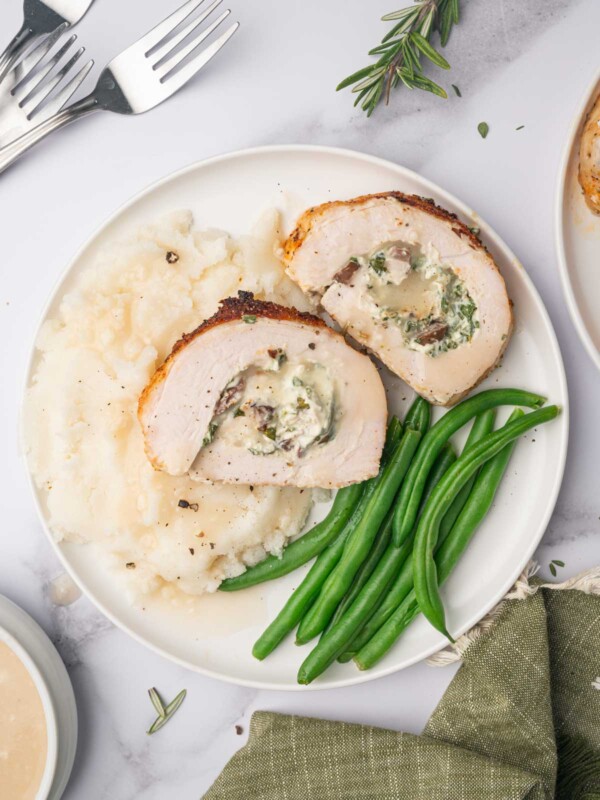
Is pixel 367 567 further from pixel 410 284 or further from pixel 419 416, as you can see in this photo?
pixel 410 284

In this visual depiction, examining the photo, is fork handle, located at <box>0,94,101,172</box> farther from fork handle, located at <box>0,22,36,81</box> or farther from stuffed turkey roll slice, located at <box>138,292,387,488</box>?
stuffed turkey roll slice, located at <box>138,292,387,488</box>

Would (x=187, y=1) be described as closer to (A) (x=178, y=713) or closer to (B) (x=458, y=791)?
(A) (x=178, y=713)

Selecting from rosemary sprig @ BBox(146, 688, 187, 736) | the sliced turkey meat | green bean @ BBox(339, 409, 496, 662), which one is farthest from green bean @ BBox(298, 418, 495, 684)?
the sliced turkey meat

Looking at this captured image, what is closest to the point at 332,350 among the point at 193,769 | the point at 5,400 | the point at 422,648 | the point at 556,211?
the point at 556,211

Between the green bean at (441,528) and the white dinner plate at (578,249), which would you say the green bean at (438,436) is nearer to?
the green bean at (441,528)

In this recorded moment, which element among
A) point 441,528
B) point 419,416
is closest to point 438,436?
point 419,416

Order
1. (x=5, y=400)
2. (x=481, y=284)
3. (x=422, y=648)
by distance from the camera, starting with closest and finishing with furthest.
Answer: (x=481, y=284)
(x=422, y=648)
(x=5, y=400)
